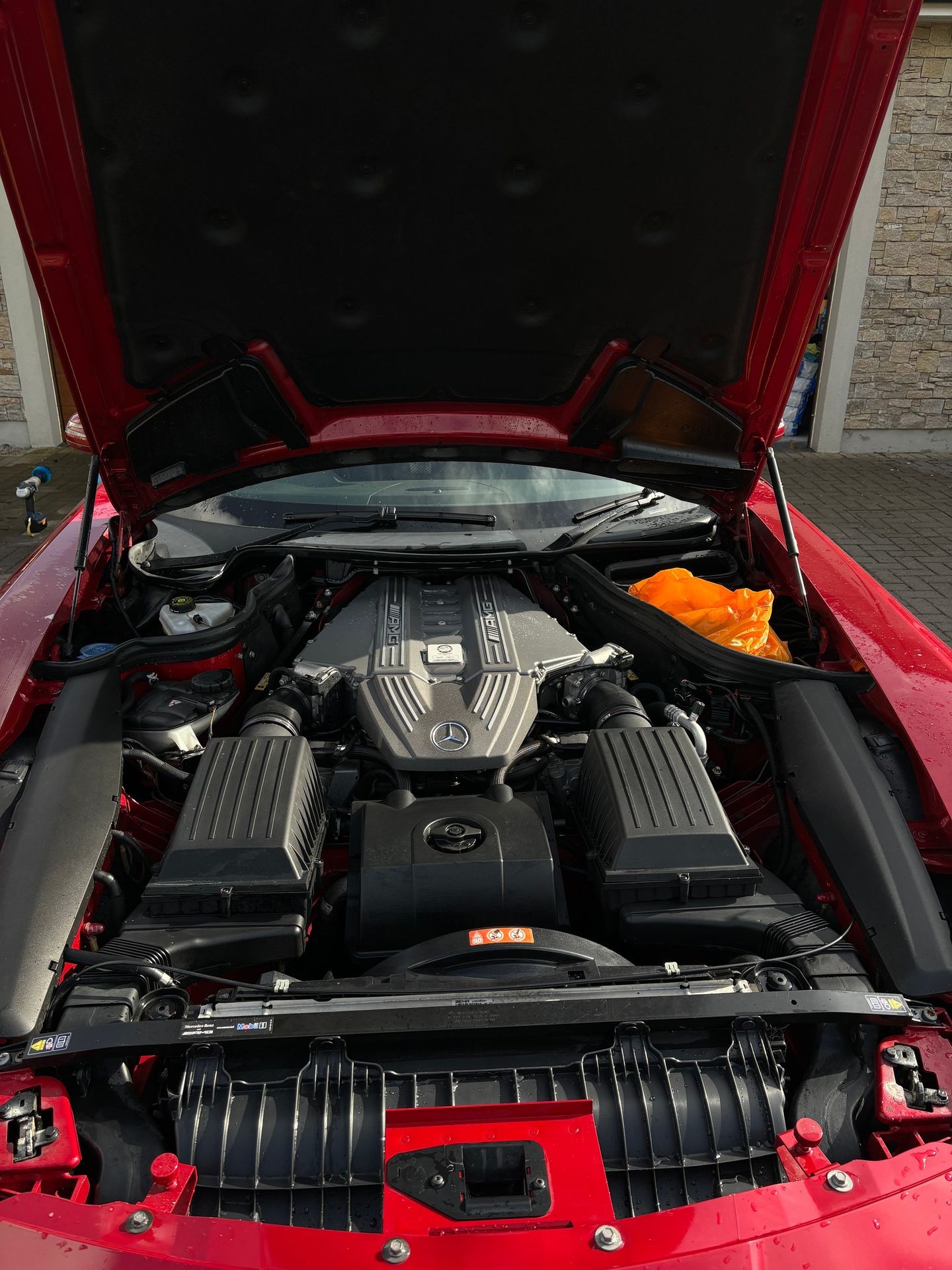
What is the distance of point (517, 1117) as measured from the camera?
153 cm

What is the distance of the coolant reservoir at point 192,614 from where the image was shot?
276cm

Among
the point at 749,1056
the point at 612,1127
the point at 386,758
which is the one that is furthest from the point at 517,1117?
the point at 386,758

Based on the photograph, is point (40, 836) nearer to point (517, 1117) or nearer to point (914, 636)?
point (517, 1117)

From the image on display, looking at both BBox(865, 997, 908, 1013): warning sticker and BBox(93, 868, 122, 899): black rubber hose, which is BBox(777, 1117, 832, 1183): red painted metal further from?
BBox(93, 868, 122, 899): black rubber hose

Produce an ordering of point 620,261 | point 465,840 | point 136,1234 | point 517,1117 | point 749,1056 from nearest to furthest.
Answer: point 136,1234 < point 517,1117 < point 749,1056 < point 465,840 < point 620,261

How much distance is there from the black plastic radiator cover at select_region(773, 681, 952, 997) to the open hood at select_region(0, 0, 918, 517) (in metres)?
0.79

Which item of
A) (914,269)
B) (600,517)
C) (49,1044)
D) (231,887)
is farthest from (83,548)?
(914,269)

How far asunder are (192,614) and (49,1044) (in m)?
1.41

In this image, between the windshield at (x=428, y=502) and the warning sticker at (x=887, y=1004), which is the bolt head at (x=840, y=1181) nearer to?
the warning sticker at (x=887, y=1004)

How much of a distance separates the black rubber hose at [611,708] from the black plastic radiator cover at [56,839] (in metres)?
1.19

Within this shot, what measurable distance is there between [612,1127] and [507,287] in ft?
5.89

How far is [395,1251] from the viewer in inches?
51.6

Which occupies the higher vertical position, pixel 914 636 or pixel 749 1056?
pixel 914 636

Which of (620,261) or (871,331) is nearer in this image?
(620,261)
